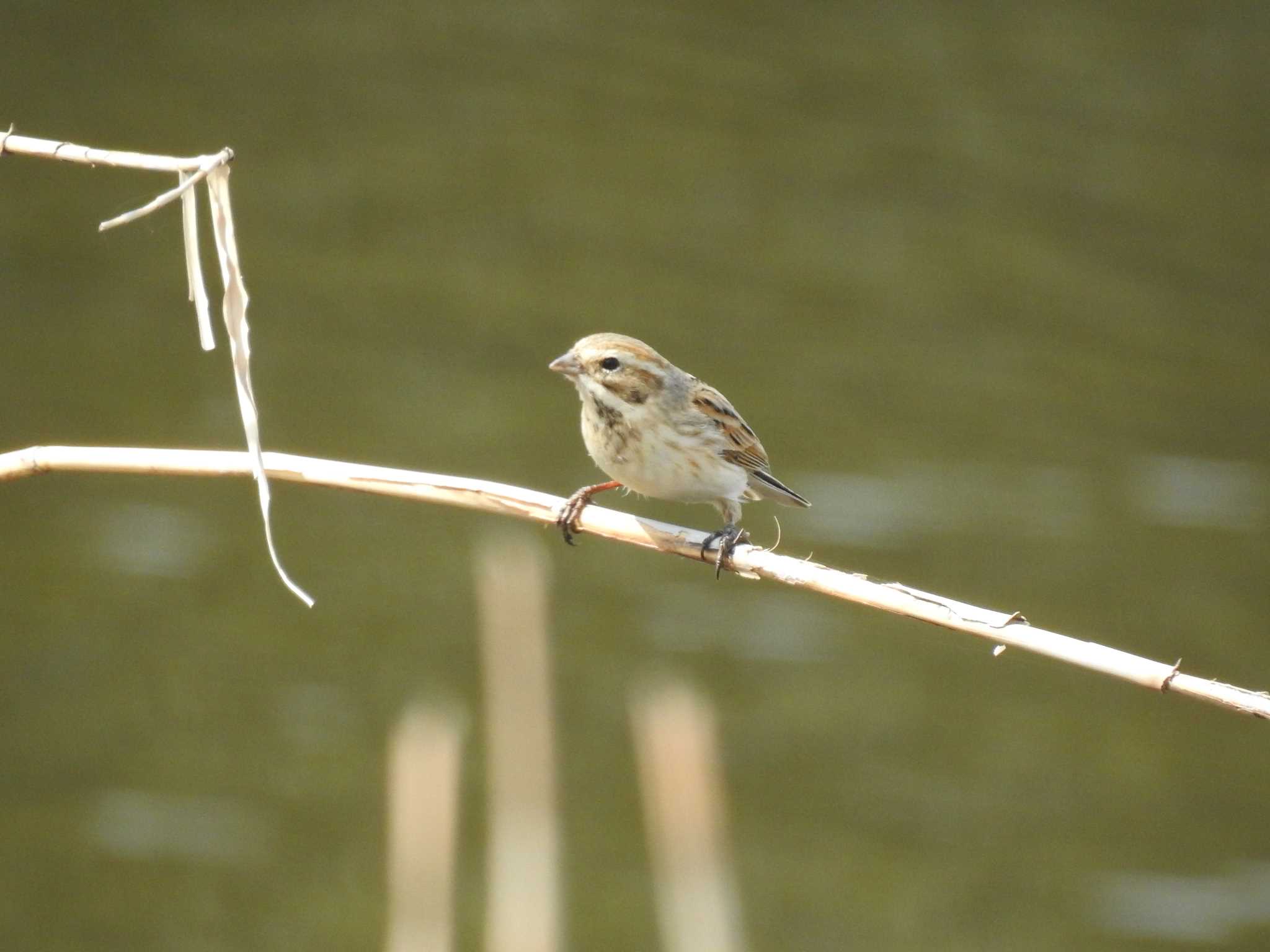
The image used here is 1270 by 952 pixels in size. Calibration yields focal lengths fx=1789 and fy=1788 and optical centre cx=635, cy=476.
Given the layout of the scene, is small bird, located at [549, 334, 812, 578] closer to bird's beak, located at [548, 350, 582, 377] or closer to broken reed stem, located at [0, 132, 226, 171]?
bird's beak, located at [548, 350, 582, 377]

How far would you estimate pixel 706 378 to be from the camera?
15.5m

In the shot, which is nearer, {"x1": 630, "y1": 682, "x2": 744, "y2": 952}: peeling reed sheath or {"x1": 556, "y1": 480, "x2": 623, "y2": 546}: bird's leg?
{"x1": 556, "y1": 480, "x2": 623, "y2": 546}: bird's leg

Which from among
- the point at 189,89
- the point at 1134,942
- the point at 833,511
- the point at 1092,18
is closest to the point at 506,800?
the point at 1134,942

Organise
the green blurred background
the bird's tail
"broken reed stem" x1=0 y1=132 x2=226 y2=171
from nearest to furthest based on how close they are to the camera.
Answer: "broken reed stem" x1=0 y1=132 x2=226 y2=171 → the bird's tail → the green blurred background

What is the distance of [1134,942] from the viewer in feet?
44.9

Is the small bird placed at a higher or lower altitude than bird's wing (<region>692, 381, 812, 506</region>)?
lower

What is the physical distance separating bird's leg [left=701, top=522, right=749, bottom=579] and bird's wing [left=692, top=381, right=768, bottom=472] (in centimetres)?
88

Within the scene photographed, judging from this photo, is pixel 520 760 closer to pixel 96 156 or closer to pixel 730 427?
pixel 730 427

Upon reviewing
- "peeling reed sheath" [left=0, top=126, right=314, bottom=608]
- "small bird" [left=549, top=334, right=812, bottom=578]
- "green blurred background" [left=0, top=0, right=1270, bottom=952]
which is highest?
"green blurred background" [left=0, top=0, right=1270, bottom=952]

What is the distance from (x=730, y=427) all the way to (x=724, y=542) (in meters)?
1.46

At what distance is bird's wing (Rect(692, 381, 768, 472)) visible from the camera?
241 inches

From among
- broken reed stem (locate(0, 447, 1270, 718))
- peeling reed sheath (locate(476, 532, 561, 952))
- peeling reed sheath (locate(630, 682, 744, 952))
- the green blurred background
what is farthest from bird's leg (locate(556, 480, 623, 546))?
the green blurred background

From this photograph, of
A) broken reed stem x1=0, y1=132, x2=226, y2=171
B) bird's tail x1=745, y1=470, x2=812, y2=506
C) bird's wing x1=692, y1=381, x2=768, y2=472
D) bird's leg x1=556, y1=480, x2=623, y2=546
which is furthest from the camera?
bird's tail x1=745, y1=470, x2=812, y2=506

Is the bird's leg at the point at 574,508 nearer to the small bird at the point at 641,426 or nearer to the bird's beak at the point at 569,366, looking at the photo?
the small bird at the point at 641,426
